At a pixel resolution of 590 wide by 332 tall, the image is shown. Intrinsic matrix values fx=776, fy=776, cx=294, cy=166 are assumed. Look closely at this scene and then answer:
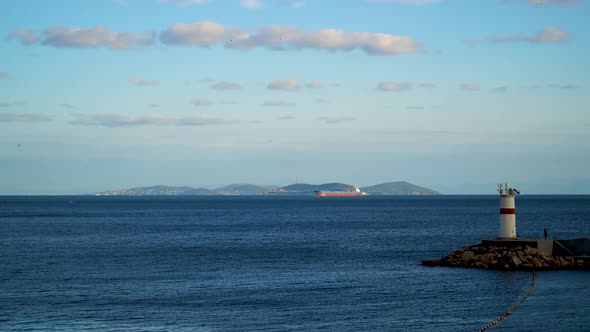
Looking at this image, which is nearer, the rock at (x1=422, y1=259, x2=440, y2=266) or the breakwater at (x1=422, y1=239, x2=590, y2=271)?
the breakwater at (x1=422, y1=239, x2=590, y2=271)

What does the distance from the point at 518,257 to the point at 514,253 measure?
2.52 feet

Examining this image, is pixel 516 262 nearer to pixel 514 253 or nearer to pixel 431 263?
pixel 514 253

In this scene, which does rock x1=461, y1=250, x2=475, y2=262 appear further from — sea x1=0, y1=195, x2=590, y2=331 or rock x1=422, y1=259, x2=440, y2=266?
sea x1=0, y1=195, x2=590, y2=331

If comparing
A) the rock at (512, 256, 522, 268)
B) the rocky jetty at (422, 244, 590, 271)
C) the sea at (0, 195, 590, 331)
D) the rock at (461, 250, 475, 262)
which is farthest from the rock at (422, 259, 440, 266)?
the rock at (512, 256, 522, 268)

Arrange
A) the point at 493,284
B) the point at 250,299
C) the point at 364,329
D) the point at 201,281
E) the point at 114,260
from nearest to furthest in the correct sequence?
the point at 364,329
the point at 250,299
the point at 493,284
the point at 201,281
the point at 114,260

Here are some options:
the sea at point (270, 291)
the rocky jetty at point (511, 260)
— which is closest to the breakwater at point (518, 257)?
the rocky jetty at point (511, 260)

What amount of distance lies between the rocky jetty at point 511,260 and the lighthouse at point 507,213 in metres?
1.21

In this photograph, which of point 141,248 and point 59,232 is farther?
point 59,232

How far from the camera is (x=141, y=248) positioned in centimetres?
6938

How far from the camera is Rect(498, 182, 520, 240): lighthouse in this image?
165 feet

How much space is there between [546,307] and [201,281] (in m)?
20.4

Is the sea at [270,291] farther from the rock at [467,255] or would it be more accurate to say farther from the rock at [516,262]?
the rock at [467,255]

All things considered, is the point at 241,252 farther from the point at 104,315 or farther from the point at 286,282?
the point at 104,315

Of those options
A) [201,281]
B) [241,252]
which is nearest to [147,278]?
[201,281]
